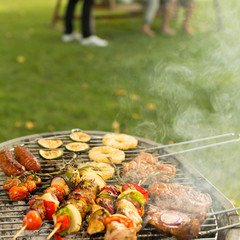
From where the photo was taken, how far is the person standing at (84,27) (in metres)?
8.99

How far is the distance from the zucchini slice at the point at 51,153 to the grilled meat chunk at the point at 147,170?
652 millimetres

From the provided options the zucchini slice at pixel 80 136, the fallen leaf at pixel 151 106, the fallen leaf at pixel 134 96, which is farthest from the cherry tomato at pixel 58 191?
the fallen leaf at pixel 134 96

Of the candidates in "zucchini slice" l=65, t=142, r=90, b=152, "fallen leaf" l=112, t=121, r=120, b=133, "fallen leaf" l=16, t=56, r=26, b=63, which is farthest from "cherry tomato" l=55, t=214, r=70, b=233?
"fallen leaf" l=16, t=56, r=26, b=63

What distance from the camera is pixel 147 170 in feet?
9.97

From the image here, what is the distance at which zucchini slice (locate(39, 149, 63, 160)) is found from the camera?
3.22m

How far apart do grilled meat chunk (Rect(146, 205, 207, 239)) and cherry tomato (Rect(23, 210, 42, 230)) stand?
30.7 inches

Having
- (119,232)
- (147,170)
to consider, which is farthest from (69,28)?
(119,232)

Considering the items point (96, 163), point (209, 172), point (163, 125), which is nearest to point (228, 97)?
point (163, 125)

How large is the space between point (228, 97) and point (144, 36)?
14.1 ft

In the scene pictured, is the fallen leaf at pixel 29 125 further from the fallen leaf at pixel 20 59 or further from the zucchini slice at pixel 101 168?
the fallen leaf at pixel 20 59

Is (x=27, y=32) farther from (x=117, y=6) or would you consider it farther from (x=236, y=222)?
(x=236, y=222)

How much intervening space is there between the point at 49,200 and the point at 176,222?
93 cm

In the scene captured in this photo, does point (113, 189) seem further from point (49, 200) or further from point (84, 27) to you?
point (84, 27)

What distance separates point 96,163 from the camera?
3100 millimetres
